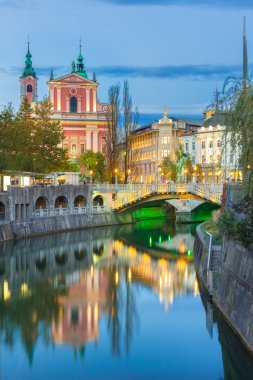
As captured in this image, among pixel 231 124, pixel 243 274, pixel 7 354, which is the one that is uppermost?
pixel 231 124

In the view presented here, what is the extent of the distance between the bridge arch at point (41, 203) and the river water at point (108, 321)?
15233 millimetres

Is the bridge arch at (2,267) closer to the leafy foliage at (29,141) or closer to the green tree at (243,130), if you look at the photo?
the leafy foliage at (29,141)

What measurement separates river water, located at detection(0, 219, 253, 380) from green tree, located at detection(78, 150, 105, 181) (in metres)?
43.7

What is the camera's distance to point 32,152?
73812mm

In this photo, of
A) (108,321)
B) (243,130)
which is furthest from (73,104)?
(243,130)

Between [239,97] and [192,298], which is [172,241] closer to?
[192,298]

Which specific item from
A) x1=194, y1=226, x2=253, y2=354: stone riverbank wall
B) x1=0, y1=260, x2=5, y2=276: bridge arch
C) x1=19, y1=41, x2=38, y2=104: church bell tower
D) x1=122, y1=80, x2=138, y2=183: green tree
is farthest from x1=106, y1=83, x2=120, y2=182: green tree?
x1=19, y1=41, x2=38, y2=104: church bell tower

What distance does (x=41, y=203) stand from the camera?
65.6m

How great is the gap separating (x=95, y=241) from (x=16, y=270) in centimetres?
1699

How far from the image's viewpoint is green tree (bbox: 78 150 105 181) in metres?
92.0

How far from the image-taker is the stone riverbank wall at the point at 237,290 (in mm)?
20844

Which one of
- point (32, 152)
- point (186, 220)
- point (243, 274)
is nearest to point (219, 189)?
point (186, 220)

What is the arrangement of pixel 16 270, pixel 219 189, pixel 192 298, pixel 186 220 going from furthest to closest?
pixel 186 220
pixel 219 189
pixel 16 270
pixel 192 298

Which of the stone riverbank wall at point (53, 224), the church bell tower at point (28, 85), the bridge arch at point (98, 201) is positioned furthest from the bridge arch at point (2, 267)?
the church bell tower at point (28, 85)
